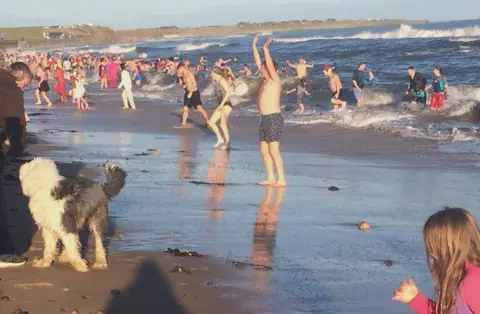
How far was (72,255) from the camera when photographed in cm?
602

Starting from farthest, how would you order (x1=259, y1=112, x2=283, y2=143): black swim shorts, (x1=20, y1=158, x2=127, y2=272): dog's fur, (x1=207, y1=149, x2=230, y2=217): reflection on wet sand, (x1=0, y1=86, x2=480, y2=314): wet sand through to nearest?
(x1=259, y1=112, x2=283, y2=143): black swim shorts → (x1=207, y1=149, x2=230, y2=217): reflection on wet sand → (x1=0, y1=86, x2=480, y2=314): wet sand → (x1=20, y1=158, x2=127, y2=272): dog's fur

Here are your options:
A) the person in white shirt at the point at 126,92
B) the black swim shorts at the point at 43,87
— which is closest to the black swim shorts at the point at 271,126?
the person in white shirt at the point at 126,92

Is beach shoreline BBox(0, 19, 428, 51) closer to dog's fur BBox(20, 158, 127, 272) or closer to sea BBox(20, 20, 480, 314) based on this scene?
sea BBox(20, 20, 480, 314)

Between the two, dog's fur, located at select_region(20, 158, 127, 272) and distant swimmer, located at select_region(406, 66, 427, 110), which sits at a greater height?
dog's fur, located at select_region(20, 158, 127, 272)

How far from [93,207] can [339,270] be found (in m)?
1.96

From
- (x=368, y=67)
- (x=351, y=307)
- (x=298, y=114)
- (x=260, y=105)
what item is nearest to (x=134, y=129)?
(x=298, y=114)

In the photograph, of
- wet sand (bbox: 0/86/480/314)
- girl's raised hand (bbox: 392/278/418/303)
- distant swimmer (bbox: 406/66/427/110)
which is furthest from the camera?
distant swimmer (bbox: 406/66/427/110)

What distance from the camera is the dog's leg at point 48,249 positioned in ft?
20.0

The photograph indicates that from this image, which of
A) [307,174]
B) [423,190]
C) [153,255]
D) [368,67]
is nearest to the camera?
[153,255]

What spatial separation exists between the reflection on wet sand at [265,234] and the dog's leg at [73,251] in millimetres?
1280

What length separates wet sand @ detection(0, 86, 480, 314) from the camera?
601 cm

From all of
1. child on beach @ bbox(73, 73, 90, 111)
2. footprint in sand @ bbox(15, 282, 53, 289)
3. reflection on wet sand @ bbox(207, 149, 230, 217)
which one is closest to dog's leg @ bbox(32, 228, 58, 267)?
footprint in sand @ bbox(15, 282, 53, 289)

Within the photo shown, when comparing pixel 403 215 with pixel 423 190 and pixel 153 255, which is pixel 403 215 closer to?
pixel 423 190

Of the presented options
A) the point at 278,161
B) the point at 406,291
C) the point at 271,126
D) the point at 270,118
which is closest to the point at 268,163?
the point at 278,161
